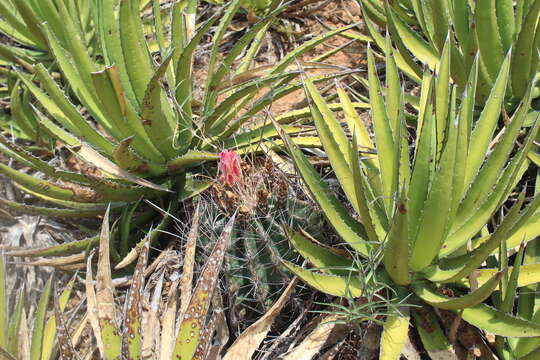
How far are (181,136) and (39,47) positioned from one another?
1.23 meters

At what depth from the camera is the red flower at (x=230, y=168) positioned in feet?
6.34

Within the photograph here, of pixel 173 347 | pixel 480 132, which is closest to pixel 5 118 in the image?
pixel 173 347

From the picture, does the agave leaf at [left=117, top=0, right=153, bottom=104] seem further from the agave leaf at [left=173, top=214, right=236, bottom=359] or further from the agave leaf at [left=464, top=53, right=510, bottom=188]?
the agave leaf at [left=464, top=53, right=510, bottom=188]

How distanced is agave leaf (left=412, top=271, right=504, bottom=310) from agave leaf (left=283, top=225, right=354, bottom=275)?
0.69 ft

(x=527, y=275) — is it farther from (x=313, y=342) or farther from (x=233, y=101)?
(x=233, y=101)

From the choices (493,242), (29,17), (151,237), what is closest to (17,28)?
(29,17)

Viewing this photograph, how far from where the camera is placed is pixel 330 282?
5.77ft

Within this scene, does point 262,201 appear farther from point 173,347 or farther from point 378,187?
point 173,347

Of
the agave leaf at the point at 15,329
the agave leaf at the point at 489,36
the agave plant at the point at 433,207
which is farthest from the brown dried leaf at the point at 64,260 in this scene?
the agave leaf at the point at 489,36

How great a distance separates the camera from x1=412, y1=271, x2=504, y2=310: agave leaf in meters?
1.46

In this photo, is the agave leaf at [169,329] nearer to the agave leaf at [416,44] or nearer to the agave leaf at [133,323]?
the agave leaf at [133,323]

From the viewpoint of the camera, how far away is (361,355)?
1766mm

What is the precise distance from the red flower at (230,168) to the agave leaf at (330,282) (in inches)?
14.4

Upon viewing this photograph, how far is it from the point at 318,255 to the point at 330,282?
0.35 ft
